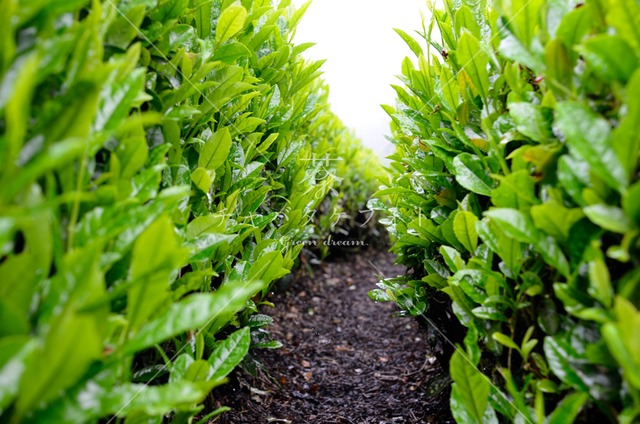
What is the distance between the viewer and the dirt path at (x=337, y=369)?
2.48 metres

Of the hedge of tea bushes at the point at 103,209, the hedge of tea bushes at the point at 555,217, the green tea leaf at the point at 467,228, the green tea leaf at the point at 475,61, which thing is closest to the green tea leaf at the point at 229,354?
the hedge of tea bushes at the point at 103,209

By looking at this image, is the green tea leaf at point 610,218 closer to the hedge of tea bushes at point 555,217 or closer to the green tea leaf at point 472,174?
the hedge of tea bushes at point 555,217

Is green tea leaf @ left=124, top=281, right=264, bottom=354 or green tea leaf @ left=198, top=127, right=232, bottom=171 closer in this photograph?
green tea leaf @ left=124, top=281, right=264, bottom=354

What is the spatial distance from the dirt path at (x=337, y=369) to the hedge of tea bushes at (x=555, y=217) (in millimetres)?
905

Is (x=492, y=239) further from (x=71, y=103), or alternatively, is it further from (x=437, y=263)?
(x=71, y=103)

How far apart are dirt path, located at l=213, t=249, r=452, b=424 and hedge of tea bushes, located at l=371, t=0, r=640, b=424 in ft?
2.97

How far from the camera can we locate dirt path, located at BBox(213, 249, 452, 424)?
2.48 meters

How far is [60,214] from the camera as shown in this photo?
42.6 inches

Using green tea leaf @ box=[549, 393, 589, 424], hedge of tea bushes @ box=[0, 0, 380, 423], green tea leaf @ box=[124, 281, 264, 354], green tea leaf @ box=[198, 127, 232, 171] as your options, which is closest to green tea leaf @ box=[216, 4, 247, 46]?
hedge of tea bushes @ box=[0, 0, 380, 423]

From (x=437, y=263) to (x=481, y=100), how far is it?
75 cm

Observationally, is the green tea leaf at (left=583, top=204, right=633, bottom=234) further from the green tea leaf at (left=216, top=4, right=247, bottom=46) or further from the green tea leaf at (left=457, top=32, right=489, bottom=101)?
the green tea leaf at (left=216, top=4, right=247, bottom=46)

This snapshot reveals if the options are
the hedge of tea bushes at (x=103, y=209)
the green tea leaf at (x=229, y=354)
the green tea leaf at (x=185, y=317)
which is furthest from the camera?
the green tea leaf at (x=229, y=354)

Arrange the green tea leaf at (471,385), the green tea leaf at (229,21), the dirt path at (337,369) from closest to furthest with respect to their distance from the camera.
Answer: the green tea leaf at (471,385), the green tea leaf at (229,21), the dirt path at (337,369)

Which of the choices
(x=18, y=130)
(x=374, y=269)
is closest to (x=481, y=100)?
(x=18, y=130)
